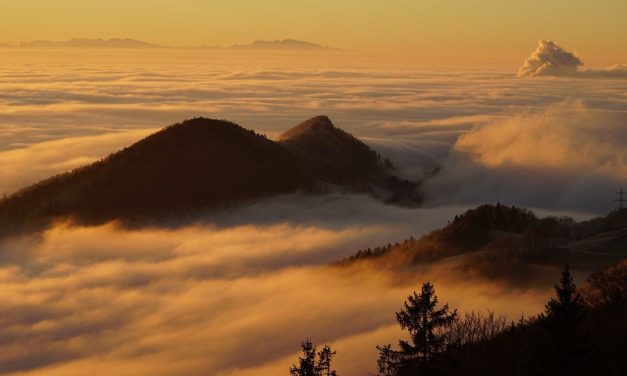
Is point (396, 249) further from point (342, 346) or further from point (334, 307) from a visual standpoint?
point (342, 346)

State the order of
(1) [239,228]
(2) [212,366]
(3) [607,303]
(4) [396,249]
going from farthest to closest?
(1) [239,228], (4) [396,249], (2) [212,366], (3) [607,303]

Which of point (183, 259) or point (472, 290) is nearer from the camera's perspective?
point (472, 290)

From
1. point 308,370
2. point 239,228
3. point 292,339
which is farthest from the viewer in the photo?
point 239,228

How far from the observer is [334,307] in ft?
374

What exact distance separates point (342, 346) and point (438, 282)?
79.5 ft

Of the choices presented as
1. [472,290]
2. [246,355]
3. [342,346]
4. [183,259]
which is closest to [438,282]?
[472,290]

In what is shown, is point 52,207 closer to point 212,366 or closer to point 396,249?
point 396,249

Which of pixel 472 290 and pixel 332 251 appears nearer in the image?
pixel 472 290

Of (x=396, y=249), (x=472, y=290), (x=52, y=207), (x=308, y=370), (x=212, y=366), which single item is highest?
(x=52, y=207)

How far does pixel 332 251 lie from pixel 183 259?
30292mm

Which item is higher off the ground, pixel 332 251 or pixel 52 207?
pixel 52 207

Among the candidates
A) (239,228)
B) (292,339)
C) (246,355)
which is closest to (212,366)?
(246,355)

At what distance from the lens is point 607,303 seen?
234 ft

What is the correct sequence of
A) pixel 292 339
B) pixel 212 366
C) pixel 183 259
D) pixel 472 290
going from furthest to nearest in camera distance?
pixel 183 259, pixel 472 290, pixel 292 339, pixel 212 366
